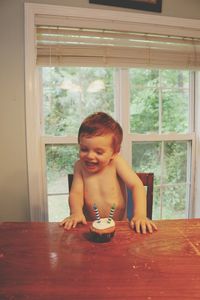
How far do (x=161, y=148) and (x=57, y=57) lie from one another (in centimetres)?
108

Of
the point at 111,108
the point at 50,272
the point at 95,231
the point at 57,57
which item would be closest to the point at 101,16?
the point at 57,57

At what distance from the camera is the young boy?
0.95m

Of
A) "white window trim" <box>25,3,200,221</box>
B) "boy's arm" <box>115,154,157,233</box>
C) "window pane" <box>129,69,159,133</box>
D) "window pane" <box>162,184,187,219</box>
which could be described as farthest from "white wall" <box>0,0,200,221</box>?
"window pane" <box>162,184,187,219</box>

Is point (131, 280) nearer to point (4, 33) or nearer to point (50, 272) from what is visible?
point (50, 272)

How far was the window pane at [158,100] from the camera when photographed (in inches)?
72.2

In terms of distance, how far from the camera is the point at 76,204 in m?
0.99

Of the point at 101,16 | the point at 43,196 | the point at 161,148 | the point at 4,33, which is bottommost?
the point at 43,196

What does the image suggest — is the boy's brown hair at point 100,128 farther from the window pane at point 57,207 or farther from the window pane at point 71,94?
the window pane at point 57,207

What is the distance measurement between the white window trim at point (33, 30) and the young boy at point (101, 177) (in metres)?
0.60

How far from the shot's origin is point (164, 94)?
6.16 feet

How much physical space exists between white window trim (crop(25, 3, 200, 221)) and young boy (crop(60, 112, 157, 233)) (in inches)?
23.7

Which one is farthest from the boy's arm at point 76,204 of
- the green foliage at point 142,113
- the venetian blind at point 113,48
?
the venetian blind at point 113,48

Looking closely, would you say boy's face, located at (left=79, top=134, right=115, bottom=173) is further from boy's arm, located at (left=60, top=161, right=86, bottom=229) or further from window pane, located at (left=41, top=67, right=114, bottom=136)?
window pane, located at (left=41, top=67, right=114, bottom=136)

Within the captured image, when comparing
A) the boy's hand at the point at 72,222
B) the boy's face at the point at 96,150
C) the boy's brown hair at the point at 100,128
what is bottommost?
the boy's hand at the point at 72,222
